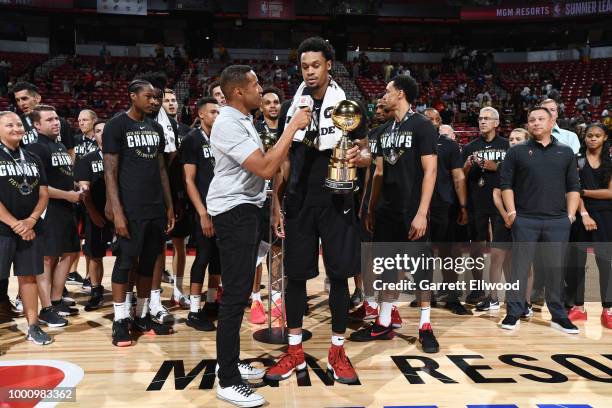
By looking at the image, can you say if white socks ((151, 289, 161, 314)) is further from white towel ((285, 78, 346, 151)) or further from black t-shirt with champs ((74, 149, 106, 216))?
white towel ((285, 78, 346, 151))

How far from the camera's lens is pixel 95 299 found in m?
5.14

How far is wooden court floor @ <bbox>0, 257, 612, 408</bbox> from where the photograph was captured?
3.14 meters

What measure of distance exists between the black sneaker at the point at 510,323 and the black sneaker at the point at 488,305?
1.62 ft

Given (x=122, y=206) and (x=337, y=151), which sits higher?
(x=337, y=151)

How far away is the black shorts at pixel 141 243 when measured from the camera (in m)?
4.11

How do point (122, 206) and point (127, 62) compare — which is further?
point (127, 62)

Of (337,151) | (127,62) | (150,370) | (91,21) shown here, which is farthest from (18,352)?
(91,21)

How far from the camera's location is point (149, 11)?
2256cm

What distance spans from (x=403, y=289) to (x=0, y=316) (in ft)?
12.6

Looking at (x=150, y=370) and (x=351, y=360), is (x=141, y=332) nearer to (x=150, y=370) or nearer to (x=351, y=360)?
(x=150, y=370)

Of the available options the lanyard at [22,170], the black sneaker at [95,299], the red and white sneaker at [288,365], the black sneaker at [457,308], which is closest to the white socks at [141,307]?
the black sneaker at [95,299]

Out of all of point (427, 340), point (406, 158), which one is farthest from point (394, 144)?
point (427, 340)

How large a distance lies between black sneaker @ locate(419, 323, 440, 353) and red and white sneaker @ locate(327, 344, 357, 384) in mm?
745

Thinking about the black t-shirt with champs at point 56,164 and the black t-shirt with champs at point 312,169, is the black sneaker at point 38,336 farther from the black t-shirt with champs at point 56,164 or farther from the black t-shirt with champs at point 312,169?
the black t-shirt with champs at point 312,169
